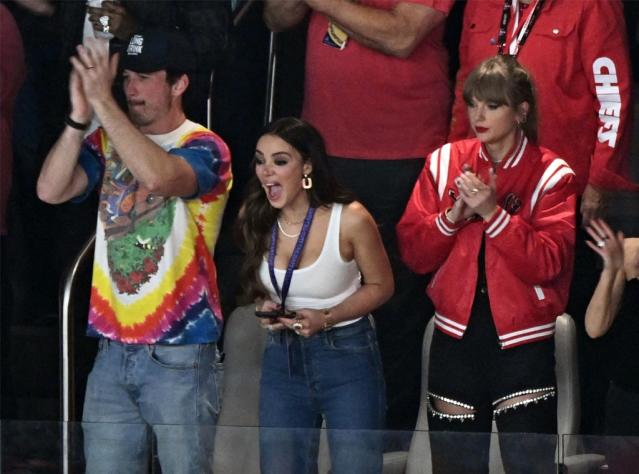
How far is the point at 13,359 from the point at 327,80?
4.47 feet

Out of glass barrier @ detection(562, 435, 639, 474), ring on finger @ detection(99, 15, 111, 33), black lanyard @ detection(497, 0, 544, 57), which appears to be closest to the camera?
glass barrier @ detection(562, 435, 639, 474)

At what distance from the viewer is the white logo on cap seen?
468 centimetres

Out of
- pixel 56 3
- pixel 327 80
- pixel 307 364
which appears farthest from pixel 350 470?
pixel 56 3

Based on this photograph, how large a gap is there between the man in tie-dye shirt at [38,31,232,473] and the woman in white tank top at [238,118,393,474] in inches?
5.9

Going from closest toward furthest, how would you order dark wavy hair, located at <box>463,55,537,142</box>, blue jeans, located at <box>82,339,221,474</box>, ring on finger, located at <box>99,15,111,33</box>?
blue jeans, located at <box>82,339,221,474</box>, dark wavy hair, located at <box>463,55,537,142</box>, ring on finger, located at <box>99,15,111,33</box>

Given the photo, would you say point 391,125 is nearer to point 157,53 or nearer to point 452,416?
point 157,53

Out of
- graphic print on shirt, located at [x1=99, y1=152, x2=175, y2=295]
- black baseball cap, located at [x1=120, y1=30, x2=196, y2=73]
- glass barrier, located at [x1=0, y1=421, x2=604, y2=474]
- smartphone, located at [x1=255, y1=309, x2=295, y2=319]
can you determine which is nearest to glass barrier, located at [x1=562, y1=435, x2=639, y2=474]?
glass barrier, located at [x1=0, y1=421, x2=604, y2=474]

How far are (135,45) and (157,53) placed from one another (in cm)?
8

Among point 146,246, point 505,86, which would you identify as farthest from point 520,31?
point 146,246

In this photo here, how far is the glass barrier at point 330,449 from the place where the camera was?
3.74 m

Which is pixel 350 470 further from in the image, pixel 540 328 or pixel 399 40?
pixel 399 40

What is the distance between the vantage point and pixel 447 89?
492cm

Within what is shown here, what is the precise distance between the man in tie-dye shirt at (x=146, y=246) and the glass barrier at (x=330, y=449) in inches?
11.8

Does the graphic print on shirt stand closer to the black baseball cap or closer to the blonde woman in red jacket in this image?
the black baseball cap
